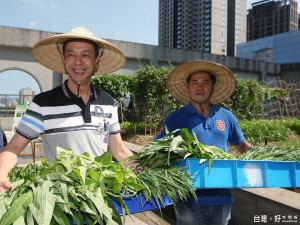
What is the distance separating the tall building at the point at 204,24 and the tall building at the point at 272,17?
9029mm

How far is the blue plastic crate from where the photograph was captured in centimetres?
171

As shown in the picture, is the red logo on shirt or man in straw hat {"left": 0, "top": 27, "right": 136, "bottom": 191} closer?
man in straw hat {"left": 0, "top": 27, "right": 136, "bottom": 191}

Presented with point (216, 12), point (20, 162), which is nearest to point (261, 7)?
point (216, 12)

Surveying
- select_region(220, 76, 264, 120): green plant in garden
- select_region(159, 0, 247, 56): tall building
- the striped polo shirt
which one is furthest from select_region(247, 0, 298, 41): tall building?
the striped polo shirt

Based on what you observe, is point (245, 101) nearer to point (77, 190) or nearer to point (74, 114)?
point (74, 114)

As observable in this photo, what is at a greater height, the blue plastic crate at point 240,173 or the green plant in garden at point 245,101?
the green plant in garden at point 245,101

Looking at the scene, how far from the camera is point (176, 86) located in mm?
2951

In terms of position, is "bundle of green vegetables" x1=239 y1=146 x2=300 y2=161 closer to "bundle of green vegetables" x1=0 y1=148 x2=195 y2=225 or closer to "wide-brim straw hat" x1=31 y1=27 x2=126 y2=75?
"bundle of green vegetables" x1=0 y1=148 x2=195 y2=225

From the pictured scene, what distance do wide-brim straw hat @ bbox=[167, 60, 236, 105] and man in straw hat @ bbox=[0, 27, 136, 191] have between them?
76cm

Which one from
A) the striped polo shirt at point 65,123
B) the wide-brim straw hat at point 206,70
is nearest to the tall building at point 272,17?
the wide-brim straw hat at point 206,70

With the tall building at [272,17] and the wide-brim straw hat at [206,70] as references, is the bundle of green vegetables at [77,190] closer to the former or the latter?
the wide-brim straw hat at [206,70]

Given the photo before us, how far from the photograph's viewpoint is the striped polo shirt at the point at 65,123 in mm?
1932

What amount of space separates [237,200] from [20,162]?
5289 millimetres

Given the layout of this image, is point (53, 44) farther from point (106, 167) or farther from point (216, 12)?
point (216, 12)
